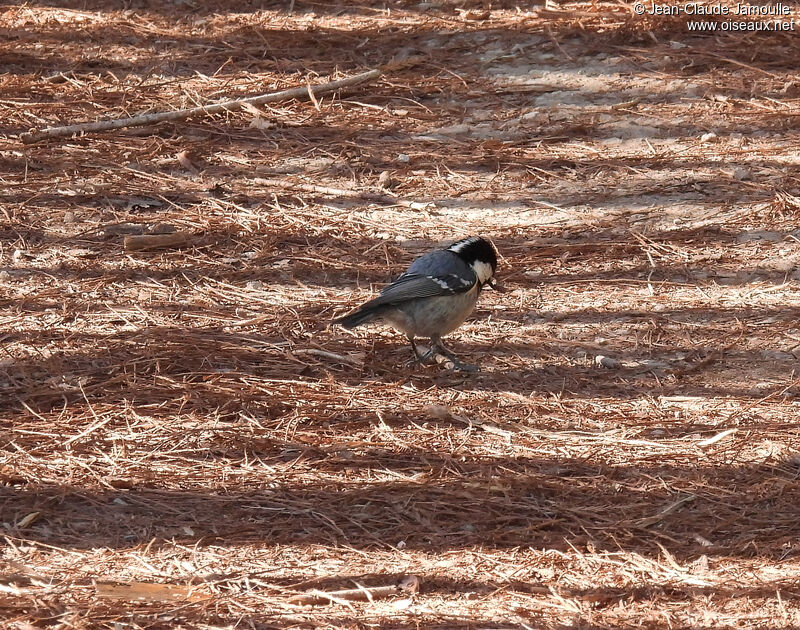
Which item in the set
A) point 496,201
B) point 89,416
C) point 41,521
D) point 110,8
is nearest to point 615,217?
point 496,201

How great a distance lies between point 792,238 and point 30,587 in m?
4.93

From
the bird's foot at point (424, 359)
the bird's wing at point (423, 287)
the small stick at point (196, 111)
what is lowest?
the bird's foot at point (424, 359)

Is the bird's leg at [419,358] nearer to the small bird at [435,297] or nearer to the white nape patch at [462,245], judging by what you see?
the small bird at [435,297]

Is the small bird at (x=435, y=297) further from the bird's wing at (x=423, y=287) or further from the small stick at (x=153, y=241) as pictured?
the small stick at (x=153, y=241)

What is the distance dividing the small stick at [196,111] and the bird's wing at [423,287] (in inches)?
122

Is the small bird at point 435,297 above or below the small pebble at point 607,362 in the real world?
above

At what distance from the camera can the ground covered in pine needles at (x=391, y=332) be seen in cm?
363

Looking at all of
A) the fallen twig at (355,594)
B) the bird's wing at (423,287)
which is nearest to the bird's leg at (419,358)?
the bird's wing at (423,287)

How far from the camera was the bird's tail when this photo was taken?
529cm

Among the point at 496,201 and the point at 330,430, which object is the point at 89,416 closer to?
the point at 330,430

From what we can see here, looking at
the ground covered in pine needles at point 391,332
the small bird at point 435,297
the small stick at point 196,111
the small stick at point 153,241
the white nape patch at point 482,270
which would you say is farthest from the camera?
Result: the small stick at point 196,111

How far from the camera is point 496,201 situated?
23.1 feet

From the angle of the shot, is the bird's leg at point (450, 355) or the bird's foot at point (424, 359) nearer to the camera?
the bird's leg at point (450, 355)

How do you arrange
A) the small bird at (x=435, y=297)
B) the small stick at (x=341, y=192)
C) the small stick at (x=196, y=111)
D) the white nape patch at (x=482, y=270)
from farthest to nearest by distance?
1. the small stick at (x=196, y=111)
2. the small stick at (x=341, y=192)
3. the white nape patch at (x=482, y=270)
4. the small bird at (x=435, y=297)
